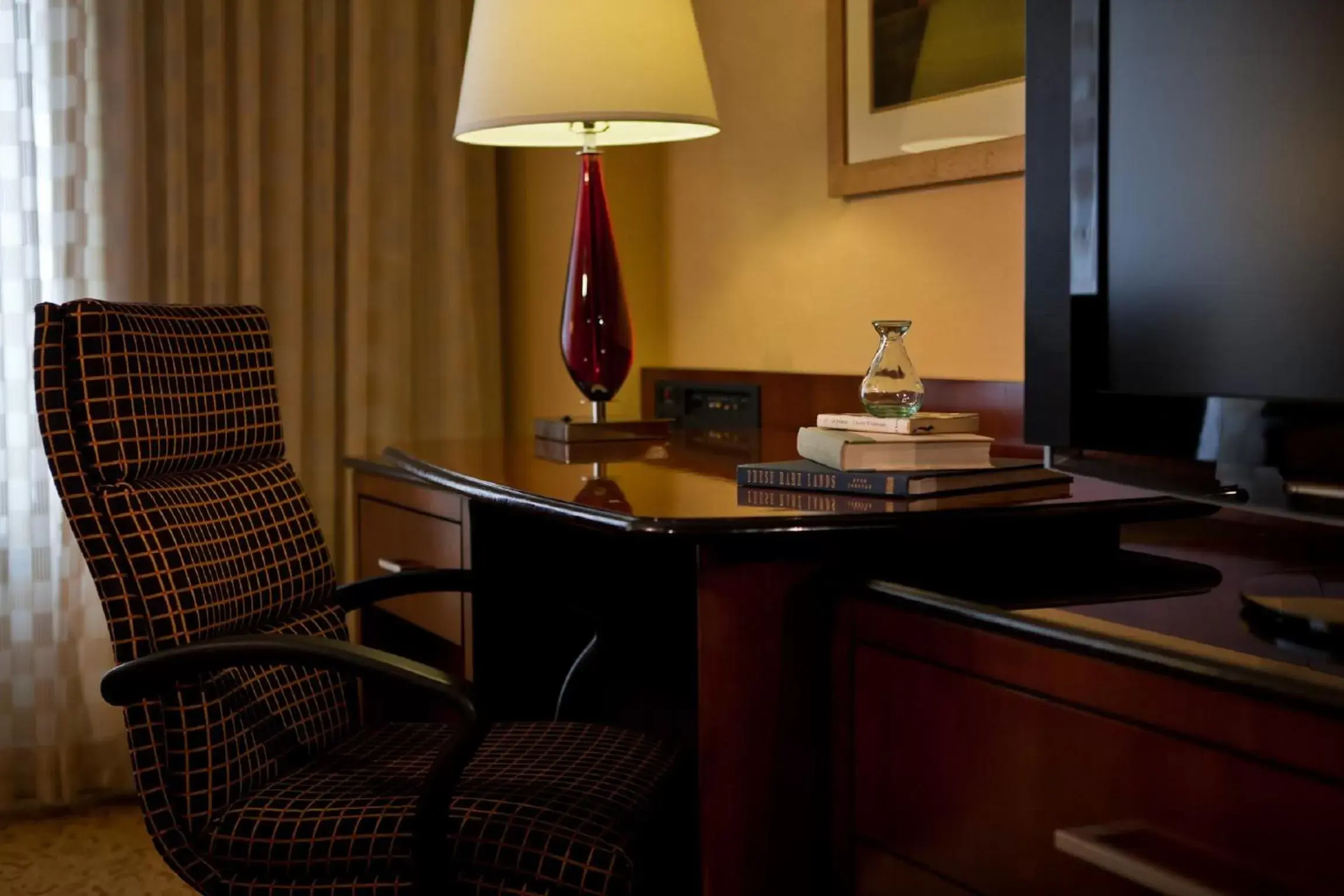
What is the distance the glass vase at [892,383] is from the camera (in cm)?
146

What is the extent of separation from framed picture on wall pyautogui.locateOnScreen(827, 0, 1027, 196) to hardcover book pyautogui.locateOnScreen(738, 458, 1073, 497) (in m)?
0.80

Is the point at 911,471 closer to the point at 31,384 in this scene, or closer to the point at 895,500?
the point at 895,500

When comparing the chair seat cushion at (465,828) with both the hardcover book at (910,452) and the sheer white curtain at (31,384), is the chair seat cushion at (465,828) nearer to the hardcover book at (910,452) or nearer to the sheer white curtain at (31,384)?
the hardcover book at (910,452)

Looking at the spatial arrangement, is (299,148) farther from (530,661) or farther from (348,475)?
(530,661)

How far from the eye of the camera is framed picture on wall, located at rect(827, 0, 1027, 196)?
2.02 meters

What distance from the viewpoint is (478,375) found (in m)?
3.18

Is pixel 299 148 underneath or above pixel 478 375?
above

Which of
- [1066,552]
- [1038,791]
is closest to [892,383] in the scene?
[1066,552]

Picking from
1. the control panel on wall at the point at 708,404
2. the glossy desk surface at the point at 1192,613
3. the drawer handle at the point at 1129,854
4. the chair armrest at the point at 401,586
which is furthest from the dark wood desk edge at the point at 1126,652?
the control panel on wall at the point at 708,404

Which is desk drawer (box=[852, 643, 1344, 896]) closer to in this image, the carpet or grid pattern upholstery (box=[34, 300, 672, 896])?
grid pattern upholstery (box=[34, 300, 672, 896])

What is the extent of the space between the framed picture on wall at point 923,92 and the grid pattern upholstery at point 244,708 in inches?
43.3

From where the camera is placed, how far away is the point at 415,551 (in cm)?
201

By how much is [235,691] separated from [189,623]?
0.09m

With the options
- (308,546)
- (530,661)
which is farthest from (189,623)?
(530,661)
